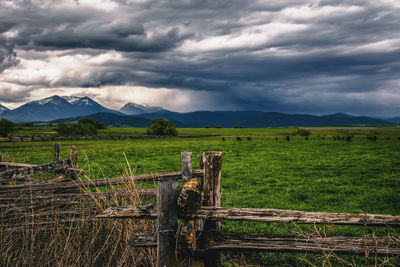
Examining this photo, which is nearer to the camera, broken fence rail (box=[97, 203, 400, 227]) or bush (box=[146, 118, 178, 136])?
broken fence rail (box=[97, 203, 400, 227])

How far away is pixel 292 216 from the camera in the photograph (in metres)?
3.17

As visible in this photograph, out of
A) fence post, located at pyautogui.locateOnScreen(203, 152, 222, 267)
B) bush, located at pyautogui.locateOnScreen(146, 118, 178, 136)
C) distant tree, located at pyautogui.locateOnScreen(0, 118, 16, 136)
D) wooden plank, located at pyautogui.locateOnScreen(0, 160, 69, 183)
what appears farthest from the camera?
bush, located at pyautogui.locateOnScreen(146, 118, 178, 136)

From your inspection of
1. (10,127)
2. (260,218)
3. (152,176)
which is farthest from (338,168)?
(10,127)

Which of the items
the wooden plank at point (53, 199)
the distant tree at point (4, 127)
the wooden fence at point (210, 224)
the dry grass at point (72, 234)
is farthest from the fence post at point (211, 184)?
the distant tree at point (4, 127)

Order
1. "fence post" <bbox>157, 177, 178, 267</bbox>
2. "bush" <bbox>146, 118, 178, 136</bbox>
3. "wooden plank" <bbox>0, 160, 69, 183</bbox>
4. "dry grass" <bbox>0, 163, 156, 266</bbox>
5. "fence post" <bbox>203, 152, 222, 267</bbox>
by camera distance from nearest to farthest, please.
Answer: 1. "fence post" <bbox>157, 177, 178, 267</bbox>
2. "fence post" <bbox>203, 152, 222, 267</bbox>
3. "dry grass" <bbox>0, 163, 156, 266</bbox>
4. "wooden plank" <bbox>0, 160, 69, 183</bbox>
5. "bush" <bbox>146, 118, 178, 136</bbox>

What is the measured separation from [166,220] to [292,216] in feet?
5.45

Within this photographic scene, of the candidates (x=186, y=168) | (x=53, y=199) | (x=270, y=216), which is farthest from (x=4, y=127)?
(x=270, y=216)

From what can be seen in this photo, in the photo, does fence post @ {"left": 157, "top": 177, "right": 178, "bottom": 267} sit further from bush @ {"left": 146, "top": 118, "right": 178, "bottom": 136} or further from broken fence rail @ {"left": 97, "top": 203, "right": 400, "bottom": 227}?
bush @ {"left": 146, "top": 118, "right": 178, "bottom": 136}

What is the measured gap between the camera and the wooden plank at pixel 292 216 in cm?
306

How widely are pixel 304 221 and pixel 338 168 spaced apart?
14317 mm

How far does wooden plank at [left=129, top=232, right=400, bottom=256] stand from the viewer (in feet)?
10.2

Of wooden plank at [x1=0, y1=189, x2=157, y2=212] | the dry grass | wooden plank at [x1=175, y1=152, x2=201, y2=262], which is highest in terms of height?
wooden plank at [x1=175, y1=152, x2=201, y2=262]

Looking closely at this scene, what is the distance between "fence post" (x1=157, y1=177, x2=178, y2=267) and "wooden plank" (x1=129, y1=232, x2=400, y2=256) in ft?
0.71

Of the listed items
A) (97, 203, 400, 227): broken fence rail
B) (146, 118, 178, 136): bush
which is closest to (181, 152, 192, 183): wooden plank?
(97, 203, 400, 227): broken fence rail
